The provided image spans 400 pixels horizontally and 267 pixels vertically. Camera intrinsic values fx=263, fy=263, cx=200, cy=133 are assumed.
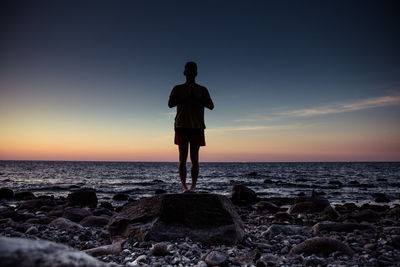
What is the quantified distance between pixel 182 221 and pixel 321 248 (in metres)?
2.40

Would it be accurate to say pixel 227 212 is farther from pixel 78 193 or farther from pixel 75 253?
pixel 78 193

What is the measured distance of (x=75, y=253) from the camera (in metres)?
1.85

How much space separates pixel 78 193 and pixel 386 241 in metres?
12.8

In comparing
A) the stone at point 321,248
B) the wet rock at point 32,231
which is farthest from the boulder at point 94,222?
the stone at point 321,248

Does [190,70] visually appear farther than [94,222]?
→ No

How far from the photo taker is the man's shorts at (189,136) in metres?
5.43

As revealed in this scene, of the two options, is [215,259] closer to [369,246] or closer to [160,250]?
[160,250]

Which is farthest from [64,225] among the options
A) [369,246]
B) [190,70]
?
[369,246]

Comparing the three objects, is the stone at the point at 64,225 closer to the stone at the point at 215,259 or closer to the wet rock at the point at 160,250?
the wet rock at the point at 160,250

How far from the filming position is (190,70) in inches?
217

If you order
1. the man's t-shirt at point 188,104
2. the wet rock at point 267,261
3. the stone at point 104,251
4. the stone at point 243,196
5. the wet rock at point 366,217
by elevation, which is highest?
the man's t-shirt at point 188,104

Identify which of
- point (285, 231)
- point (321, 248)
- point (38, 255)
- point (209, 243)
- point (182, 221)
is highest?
point (38, 255)

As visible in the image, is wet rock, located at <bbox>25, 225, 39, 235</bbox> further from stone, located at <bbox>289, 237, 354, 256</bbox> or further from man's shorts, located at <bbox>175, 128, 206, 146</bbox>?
stone, located at <bbox>289, 237, 354, 256</bbox>

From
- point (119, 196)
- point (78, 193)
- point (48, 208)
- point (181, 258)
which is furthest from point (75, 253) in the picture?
point (119, 196)
